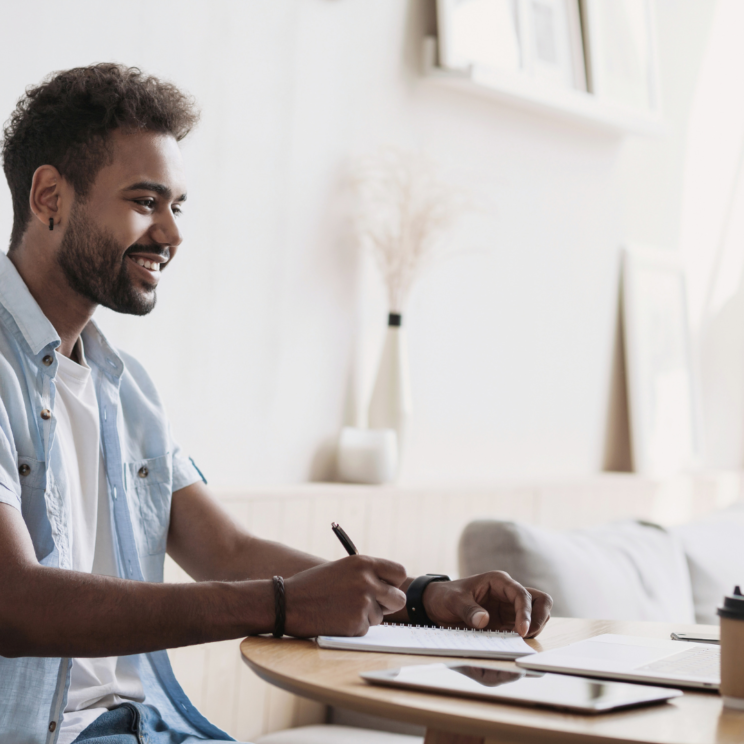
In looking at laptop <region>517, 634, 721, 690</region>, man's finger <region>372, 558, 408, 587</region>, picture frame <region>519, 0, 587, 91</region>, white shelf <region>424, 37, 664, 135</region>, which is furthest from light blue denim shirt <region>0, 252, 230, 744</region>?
picture frame <region>519, 0, 587, 91</region>

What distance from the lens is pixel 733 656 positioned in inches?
40.7

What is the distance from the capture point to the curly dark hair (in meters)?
1.48

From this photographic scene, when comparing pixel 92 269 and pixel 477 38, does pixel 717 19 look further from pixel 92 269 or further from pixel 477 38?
pixel 92 269

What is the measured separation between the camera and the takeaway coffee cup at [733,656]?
3.38 feet

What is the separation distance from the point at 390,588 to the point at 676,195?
307 centimetres

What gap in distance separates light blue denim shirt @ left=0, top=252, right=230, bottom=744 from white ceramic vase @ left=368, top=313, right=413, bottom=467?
96cm

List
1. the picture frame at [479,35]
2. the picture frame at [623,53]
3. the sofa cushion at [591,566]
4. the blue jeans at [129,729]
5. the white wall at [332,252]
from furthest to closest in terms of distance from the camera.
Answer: the picture frame at [623,53] → the picture frame at [479,35] → the white wall at [332,252] → the sofa cushion at [591,566] → the blue jeans at [129,729]

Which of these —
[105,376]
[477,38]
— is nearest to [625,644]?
[105,376]

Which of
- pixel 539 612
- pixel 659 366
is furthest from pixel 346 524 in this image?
pixel 659 366

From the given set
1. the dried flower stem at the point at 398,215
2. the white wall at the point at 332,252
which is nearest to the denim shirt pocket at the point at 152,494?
the white wall at the point at 332,252

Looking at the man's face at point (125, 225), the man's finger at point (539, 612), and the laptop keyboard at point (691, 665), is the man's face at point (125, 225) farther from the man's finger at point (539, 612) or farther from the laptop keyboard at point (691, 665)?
the laptop keyboard at point (691, 665)

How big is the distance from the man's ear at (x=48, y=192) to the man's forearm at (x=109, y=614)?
561 millimetres

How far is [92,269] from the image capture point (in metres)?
1.47

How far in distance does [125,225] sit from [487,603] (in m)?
0.76
